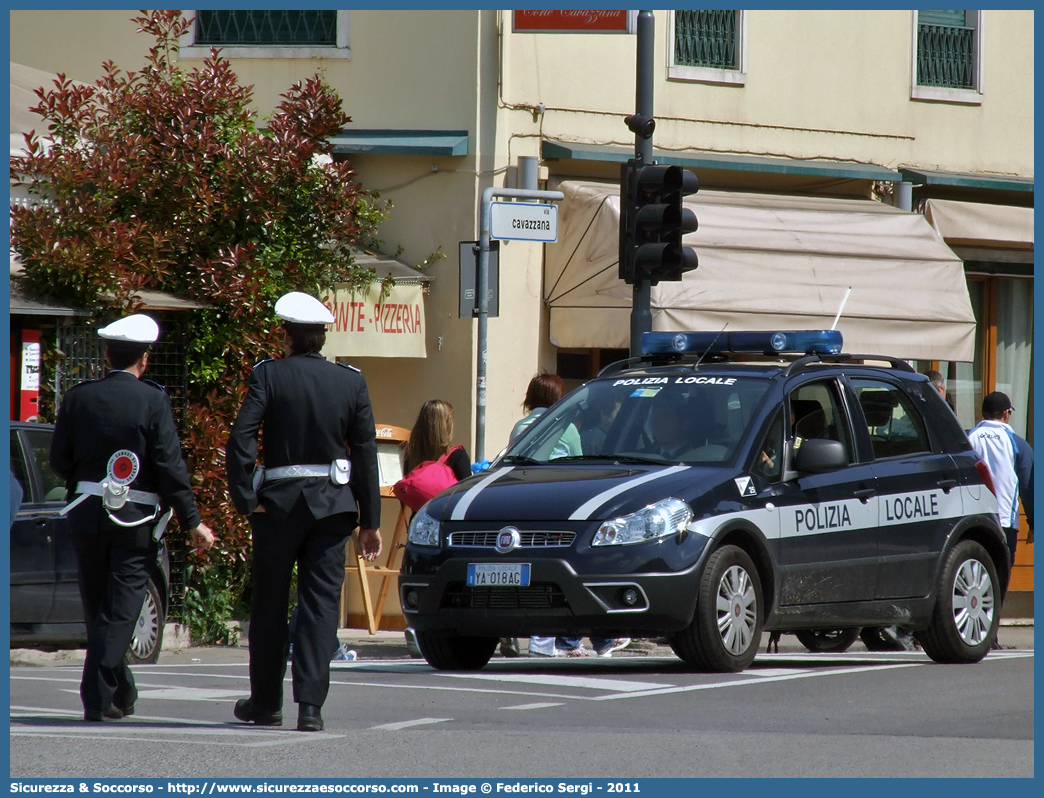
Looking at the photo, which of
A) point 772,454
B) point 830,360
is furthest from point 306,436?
point 830,360

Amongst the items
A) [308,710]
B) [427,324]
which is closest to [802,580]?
[308,710]

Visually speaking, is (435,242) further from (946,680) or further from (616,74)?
(946,680)

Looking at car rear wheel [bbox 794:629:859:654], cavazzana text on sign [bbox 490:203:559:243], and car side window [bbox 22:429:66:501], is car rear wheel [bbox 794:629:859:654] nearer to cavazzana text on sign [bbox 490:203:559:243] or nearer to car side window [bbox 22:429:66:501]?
cavazzana text on sign [bbox 490:203:559:243]

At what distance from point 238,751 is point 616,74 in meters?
11.2

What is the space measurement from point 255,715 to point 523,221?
21.4 feet

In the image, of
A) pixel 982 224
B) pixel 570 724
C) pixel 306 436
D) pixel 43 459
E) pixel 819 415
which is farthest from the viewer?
pixel 982 224

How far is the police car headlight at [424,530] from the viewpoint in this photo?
991 cm

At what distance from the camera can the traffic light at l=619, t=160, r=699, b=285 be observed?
527 inches

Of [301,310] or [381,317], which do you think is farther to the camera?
[381,317]

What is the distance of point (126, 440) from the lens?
8016 mm

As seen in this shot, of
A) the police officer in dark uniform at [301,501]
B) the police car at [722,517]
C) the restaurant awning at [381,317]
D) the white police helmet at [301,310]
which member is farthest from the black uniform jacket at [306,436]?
the restaurant awning at [381,317]

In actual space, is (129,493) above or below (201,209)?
below

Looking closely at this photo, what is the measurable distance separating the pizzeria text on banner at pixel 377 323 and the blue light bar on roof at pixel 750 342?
476 cm

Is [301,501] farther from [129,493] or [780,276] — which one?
[780,276]
